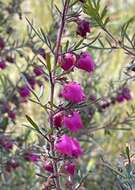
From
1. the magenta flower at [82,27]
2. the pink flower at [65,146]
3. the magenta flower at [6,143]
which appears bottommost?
the pink flower at [65,146]

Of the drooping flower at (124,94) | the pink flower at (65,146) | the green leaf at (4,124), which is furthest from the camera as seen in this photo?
the drooping flower at (124,94)

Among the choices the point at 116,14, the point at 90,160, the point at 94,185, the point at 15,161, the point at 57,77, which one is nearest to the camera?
the point at 57,77

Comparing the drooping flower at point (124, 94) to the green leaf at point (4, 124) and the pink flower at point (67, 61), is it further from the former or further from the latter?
the pink flower at point (67, 61)

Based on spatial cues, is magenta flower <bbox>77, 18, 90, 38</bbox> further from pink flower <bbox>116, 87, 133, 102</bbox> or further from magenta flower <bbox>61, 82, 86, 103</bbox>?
pink flower <bbox>116, 87, 133, 102</bbox>

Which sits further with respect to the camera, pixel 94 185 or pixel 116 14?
pixel 116 14

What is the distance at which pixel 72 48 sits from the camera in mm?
1270

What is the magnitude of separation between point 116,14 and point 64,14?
160 inches

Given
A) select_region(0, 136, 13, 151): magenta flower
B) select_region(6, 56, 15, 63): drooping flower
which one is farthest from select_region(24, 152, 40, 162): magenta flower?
select_region(6, 56, 15, 63): drooping flower

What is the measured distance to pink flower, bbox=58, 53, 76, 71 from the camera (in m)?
1.23

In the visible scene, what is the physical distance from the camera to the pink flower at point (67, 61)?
123 centimetres

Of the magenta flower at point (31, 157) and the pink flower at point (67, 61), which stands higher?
the pink flower at point (67, 61)

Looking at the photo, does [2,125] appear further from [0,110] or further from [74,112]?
[74,112]

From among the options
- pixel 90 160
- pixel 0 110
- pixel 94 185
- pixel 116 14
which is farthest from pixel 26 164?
pixel 116 14

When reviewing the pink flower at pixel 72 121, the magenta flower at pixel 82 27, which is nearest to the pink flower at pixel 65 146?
the pink flower at pixel 72 121
